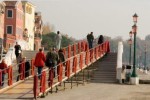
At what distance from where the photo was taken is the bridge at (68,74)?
70.0ft

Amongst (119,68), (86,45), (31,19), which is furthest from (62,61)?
(31,19)

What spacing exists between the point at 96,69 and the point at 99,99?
1187cm

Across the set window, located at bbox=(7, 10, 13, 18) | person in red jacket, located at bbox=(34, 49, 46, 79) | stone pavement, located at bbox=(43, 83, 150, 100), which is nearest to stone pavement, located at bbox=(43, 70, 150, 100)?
stone pavement, located at bbox=(43, 83, 150, 100)

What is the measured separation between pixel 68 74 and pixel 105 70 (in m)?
8.64

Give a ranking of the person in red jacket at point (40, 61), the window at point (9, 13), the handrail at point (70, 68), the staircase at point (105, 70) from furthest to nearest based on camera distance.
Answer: the window at point (9, 13) → the staircase at point (105, 70) → the person in red jacket at point (40, 61) → the handrail at point (70, 68)

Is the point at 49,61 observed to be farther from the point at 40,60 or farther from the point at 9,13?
the point at 9,13

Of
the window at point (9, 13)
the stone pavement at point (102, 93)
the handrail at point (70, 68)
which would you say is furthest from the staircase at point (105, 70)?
the window at point (9, 13)

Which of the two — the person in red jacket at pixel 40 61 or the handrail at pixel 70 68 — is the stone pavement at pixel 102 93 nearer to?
the handrail at pixel 70 68

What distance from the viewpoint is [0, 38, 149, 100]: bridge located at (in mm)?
21328

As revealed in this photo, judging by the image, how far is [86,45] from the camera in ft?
118

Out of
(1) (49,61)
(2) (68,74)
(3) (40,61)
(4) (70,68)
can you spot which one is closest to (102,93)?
(2) (68,74)

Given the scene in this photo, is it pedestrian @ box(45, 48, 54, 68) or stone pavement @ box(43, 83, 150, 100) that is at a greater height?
pedestrian @ box(45, 48, 54, 68)

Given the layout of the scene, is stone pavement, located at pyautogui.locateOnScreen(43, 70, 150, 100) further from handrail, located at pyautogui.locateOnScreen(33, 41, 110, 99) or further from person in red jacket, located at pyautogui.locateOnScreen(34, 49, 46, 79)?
person in red jacket, located at pyautogui.locateOnScreen(34, 49, 46, 79)

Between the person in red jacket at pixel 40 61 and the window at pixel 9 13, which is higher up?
the window at pixel 9 13
